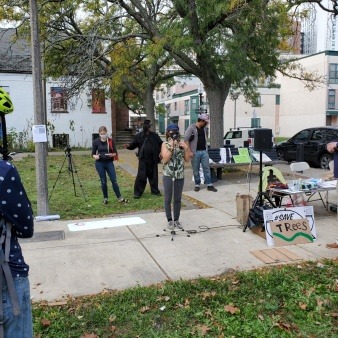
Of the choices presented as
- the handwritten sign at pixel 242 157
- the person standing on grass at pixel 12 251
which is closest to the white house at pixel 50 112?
the handwritten sign at pixel 242 157

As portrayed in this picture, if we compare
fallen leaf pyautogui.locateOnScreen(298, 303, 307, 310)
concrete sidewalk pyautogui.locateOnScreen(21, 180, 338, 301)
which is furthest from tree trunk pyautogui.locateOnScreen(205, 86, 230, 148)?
fallen leaf pyautogui.locateOnScreen(298, 303, 307, 310)

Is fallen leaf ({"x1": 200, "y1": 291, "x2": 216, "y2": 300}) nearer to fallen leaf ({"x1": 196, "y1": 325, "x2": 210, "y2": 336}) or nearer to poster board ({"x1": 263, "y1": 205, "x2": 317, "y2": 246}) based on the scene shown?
fallen leaf ({"x1": 196, "y1": 325, "x2": 210, "y2": 336})

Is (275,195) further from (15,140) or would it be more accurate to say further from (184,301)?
(15,140)

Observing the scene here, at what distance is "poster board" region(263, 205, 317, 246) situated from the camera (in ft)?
18.6

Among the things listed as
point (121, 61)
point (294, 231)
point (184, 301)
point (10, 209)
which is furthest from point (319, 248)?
point (121, 61)

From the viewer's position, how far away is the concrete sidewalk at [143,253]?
14.8 ft

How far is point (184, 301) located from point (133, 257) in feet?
4.81

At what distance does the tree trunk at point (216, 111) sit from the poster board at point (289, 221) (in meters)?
7.96

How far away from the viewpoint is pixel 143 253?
5367mm

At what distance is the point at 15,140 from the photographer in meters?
25.6

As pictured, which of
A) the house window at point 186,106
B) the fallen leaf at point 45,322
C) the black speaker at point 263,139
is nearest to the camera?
the fallen leaf at point 45,322

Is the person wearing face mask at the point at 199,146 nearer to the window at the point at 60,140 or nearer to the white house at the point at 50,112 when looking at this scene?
the white house at the point at 50,112

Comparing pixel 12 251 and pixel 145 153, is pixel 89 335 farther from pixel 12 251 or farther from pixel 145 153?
pixel 145 153

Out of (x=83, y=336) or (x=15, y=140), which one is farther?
(x=15, y=140)
